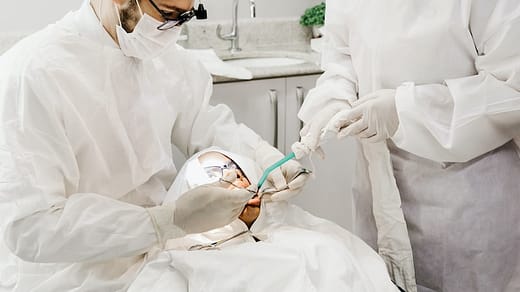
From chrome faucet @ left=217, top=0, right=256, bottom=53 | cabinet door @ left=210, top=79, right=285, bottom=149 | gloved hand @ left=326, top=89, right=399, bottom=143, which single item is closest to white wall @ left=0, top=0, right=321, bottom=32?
chrome faucet @ left=217, top=0, right=256, bottom=53

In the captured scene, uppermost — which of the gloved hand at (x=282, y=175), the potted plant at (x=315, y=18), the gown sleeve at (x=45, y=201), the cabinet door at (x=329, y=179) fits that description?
the potted plant at (x=315, y=18)

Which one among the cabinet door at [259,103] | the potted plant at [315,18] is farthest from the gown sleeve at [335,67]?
the potted plant at [315,18]

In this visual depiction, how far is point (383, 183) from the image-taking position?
139cm

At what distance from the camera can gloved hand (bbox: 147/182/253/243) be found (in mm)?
1153

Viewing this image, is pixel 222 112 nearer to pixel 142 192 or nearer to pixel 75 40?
pixel 142 192

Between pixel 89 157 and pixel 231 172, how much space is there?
342mm

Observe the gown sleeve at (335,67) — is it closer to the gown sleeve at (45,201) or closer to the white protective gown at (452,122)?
the white protective gown at (452,122)

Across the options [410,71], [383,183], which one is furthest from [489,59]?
[383,183]

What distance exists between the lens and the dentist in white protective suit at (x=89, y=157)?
1077mm

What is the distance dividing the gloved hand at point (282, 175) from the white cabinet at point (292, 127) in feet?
1.43

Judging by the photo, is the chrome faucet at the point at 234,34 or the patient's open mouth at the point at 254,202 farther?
the chrome faucet at the point at 234,34

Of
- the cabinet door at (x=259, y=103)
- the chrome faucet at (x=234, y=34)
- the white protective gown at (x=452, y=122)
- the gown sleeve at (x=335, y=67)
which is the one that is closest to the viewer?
the white protective gown at (x=452, y=122)

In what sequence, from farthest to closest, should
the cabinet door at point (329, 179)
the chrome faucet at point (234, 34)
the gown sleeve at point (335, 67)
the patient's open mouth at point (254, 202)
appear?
the chrome faucet at point (234, 34) → the cabinet door at point (329, 179) → the gown sleeve at point (335, 67) → the patient's open mouth at point (254, 202)

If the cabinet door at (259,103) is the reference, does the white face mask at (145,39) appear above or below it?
above
